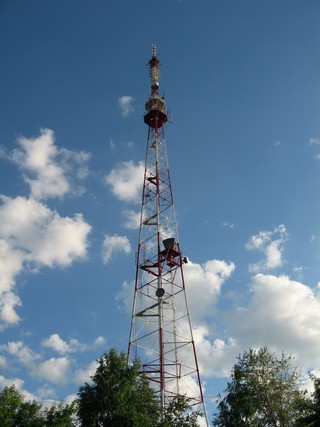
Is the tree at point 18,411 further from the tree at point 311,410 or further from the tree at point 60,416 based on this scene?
the tree at point 311,410

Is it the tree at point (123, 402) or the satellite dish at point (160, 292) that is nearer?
the tree at point (123, 402)

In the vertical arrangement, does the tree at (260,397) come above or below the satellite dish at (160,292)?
below

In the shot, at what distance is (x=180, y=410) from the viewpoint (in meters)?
27.7

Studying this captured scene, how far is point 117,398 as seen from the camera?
26.1 m

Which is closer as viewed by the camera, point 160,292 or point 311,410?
point 311,410

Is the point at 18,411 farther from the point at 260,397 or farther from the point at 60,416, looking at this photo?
the point at 260,397

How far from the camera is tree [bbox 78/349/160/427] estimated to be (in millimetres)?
25547

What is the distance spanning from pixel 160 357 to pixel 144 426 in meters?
6.52

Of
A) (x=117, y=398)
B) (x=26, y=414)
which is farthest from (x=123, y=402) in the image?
(x=26, y=414)

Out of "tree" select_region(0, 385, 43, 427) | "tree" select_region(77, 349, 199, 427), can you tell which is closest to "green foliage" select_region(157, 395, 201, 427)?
"tree" select_region(77, 349, 199, 427)

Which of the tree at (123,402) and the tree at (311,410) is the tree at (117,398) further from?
the tree at (311,410)

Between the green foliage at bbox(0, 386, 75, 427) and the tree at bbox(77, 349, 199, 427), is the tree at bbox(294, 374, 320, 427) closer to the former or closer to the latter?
the tree at bbox(77, 349, 199, 427)

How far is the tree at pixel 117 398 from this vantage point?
25.5 metres

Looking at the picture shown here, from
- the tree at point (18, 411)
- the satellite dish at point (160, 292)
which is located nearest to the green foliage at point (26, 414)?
the tree at point (18, 411)
